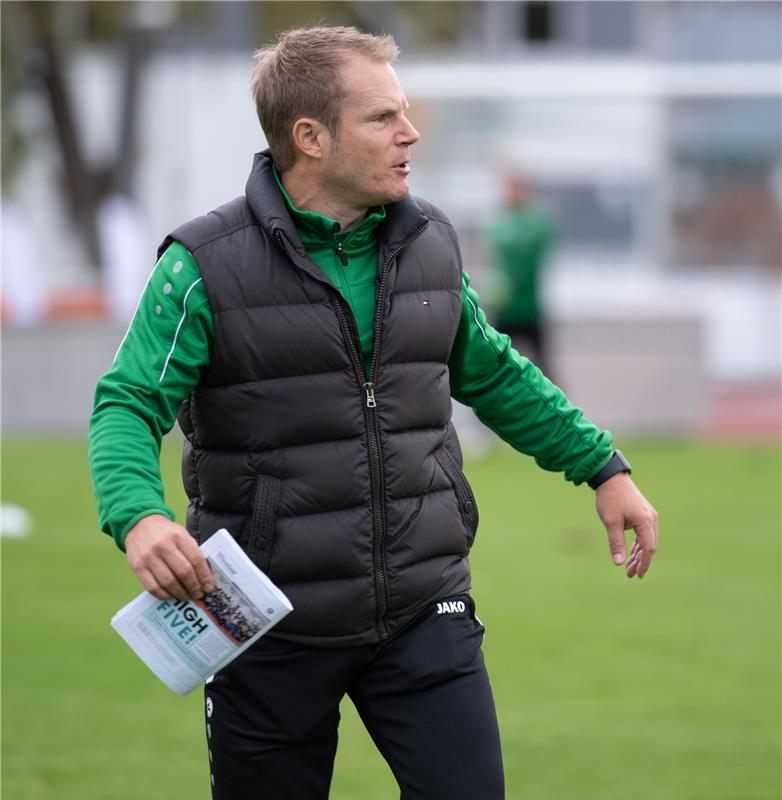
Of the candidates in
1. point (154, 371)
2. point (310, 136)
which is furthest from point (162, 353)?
point (310, 136)

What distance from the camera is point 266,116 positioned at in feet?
11.5

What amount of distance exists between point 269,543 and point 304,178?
786 mm

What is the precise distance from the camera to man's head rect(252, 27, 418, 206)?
342 centimetres

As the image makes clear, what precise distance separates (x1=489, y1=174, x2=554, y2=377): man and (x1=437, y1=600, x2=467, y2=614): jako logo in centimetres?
1058

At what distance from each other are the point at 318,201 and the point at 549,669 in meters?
3.91

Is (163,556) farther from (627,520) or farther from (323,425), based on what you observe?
(627,520)

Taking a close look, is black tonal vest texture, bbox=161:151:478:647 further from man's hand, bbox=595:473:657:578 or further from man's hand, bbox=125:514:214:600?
man's hand, bbox=595:473:657:578

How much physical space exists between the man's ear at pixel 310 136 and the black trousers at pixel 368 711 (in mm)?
1001

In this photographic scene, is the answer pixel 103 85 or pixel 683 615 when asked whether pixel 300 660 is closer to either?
pixel 683 615

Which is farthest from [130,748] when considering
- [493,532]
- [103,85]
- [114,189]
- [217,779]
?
[103,85]

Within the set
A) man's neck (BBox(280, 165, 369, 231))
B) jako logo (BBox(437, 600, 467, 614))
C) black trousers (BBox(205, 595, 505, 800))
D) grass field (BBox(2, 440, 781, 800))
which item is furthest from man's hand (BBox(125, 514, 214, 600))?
grass field (BBox(2, 440, 781, 800))

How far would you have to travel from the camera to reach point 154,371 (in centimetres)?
329

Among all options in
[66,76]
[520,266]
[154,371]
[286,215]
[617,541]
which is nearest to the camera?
[154,371]

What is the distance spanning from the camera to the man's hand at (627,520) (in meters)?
3.68
